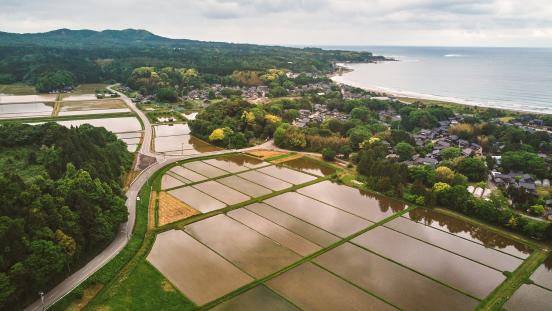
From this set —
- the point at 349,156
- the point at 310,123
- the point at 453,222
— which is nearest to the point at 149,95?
the point at 310,123

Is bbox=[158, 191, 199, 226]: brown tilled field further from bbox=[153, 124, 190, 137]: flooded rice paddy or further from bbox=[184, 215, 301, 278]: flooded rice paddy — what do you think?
bbox=[153, 124, 190, 137]: flooded rice paddy

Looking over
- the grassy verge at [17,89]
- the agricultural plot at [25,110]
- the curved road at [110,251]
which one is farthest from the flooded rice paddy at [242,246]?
the grassy verge at [17,89]

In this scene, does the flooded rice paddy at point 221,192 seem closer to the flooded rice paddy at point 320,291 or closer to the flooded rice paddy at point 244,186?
the flooded rice paddy at point 244,186

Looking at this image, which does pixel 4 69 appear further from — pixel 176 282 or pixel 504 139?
pixel 504 139

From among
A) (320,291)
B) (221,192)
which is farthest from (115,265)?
(221,192)

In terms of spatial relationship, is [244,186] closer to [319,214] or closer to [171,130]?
[319,214]

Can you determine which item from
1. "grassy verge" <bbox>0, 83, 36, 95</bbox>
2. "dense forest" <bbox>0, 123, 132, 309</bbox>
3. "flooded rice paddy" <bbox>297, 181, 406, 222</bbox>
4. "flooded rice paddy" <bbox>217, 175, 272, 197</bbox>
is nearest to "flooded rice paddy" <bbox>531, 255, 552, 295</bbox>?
"flooded rice paddy" <bbox>297, 181, 406, 222</bbox>
